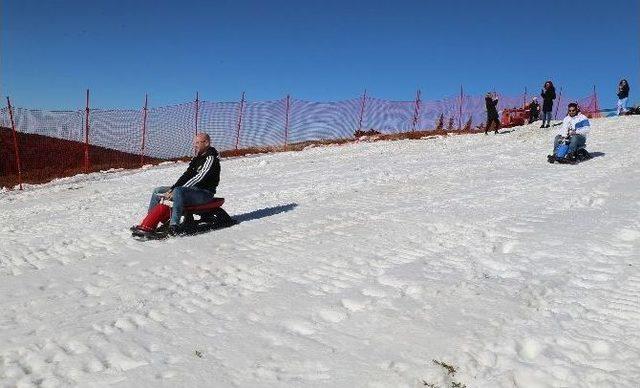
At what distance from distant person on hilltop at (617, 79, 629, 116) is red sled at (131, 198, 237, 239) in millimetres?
21206

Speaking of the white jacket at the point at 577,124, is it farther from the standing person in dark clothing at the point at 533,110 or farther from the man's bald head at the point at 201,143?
the standing person in dark clothing at the point at 533,110

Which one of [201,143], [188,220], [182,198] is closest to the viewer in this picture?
[182,198]

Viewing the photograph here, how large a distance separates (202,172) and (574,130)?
408 inches

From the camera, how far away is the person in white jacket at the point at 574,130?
14.1m

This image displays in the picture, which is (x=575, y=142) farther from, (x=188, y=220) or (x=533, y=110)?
(x=533, y=110)

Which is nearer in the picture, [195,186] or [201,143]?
[195,186]

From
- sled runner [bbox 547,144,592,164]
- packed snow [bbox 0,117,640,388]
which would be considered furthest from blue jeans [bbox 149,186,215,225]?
sled runner [bbox 547,144,592,164]

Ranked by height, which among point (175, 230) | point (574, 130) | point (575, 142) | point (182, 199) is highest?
point (574, 130)

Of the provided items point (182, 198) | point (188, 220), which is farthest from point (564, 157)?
point (182, 198)

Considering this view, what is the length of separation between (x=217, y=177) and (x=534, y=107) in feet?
78.9

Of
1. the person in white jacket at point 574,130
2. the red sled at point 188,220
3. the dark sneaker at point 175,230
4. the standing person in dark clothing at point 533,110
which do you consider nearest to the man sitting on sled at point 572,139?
the person in white jacket at point 574,130

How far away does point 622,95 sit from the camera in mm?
24141

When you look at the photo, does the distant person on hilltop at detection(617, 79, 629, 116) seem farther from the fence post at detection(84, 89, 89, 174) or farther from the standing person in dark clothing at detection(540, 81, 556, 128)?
the fence post at detection(84, 89, 89, 174)

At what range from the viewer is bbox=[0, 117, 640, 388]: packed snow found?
393 centimetres
